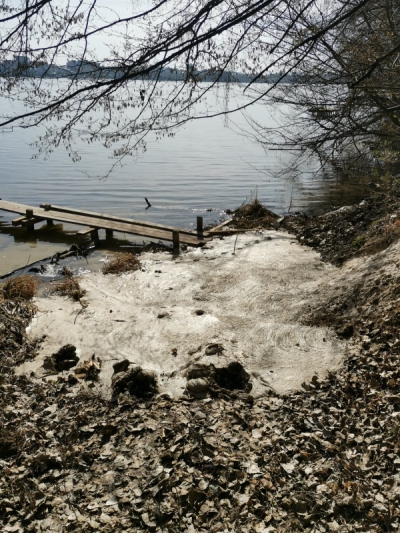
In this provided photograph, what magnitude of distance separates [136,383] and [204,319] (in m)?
2.40

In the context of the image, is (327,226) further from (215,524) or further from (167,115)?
(215,524)

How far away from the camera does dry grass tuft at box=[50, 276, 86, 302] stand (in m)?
9.27

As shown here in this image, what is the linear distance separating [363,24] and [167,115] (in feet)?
22.7

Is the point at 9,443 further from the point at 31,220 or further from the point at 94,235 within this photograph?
the point at 31,220

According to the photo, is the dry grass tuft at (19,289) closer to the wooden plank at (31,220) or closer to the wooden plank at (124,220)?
the wooden plank at (124,220)

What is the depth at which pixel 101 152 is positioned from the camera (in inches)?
1300

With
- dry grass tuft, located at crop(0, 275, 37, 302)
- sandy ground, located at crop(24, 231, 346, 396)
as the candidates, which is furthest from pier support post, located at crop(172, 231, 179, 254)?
dry grass tuft, located at crop(0, 275, 37, 302)

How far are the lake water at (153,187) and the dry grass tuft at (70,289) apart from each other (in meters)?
2.32

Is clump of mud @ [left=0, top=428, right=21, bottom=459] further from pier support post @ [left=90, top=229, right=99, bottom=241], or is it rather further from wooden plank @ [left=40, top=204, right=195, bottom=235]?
pier support post @ [left=90, top=229, right=99, bottom=241]

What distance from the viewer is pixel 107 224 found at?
1420 cm

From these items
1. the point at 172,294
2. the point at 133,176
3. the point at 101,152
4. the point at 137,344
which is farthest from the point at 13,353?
the point at 101,152

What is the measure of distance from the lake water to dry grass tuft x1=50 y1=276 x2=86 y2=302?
7.62 ft

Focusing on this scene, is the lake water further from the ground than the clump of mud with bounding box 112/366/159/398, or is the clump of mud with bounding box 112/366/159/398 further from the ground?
the lake water

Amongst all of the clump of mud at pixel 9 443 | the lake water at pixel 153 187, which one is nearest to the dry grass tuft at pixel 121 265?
the lake water at pixel 153 187
